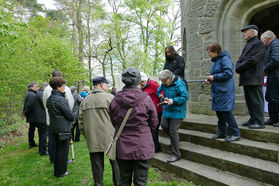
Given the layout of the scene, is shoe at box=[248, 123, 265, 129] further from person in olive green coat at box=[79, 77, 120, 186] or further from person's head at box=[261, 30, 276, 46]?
person in olive green coat at box=[79, 77, 120, 186]

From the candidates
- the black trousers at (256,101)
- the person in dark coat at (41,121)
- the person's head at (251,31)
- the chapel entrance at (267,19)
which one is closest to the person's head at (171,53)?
the person's head at (251,31)

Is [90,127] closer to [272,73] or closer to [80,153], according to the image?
[80,153]

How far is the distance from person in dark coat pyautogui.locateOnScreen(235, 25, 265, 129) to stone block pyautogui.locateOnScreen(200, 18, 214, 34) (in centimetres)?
212

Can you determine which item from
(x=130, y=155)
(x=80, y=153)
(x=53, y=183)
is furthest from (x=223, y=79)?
(x=80, y=153)

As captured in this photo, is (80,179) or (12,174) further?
(12,174)

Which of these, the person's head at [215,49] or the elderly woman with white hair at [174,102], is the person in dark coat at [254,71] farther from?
the elderly woman with white hair at [174,102]

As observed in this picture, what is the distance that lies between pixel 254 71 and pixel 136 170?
270 centimetres

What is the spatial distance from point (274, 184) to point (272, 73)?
2152 mm

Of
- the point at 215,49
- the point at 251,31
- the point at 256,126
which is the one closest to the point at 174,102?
the point at 215,49

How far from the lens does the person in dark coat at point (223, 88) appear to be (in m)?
3.34

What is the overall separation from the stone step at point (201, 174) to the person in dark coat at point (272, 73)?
1551 mm

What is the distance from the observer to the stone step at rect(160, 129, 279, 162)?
2.98 meters

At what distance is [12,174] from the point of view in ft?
13.6

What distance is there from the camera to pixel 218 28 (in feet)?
17.7
